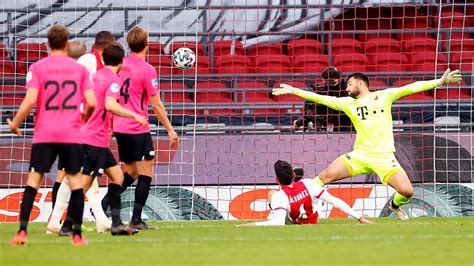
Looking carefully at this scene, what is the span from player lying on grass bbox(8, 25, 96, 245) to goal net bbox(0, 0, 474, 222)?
6.81 meters

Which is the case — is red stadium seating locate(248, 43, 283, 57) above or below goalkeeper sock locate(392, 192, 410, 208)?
above

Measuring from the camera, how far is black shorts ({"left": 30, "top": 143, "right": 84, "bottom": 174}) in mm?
10062

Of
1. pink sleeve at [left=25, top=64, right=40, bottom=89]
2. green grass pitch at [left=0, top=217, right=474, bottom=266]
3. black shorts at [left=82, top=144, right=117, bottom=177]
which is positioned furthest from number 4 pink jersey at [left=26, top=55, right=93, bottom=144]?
black shorts at [left=82, top=144, right=117, bottom=177]

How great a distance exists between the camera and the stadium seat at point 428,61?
68.5 ft

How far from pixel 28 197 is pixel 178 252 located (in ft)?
5.40

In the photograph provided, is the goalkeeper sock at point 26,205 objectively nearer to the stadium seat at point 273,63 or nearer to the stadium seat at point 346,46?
the stadium seat at point 273,63

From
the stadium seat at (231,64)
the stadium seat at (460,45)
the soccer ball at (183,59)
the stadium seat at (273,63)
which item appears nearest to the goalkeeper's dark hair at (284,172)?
the soccer ball at (183,59)

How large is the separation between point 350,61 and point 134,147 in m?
9.79

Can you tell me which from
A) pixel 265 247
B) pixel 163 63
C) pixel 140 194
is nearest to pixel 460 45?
pixel 163 63

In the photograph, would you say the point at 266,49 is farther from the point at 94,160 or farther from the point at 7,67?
the point at 94,160

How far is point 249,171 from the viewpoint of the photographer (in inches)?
686

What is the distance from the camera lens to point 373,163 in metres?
14.4

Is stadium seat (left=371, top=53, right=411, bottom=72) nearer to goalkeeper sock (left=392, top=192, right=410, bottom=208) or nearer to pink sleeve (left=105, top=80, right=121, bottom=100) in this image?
goalkeeper sock (left=392, top=192, right=410, bottom=208)

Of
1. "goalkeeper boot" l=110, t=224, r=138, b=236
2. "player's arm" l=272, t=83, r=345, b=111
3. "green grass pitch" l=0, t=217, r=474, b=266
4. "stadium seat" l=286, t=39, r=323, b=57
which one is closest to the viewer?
"green grass pitch" l=0, t=217, r=474, b=266
